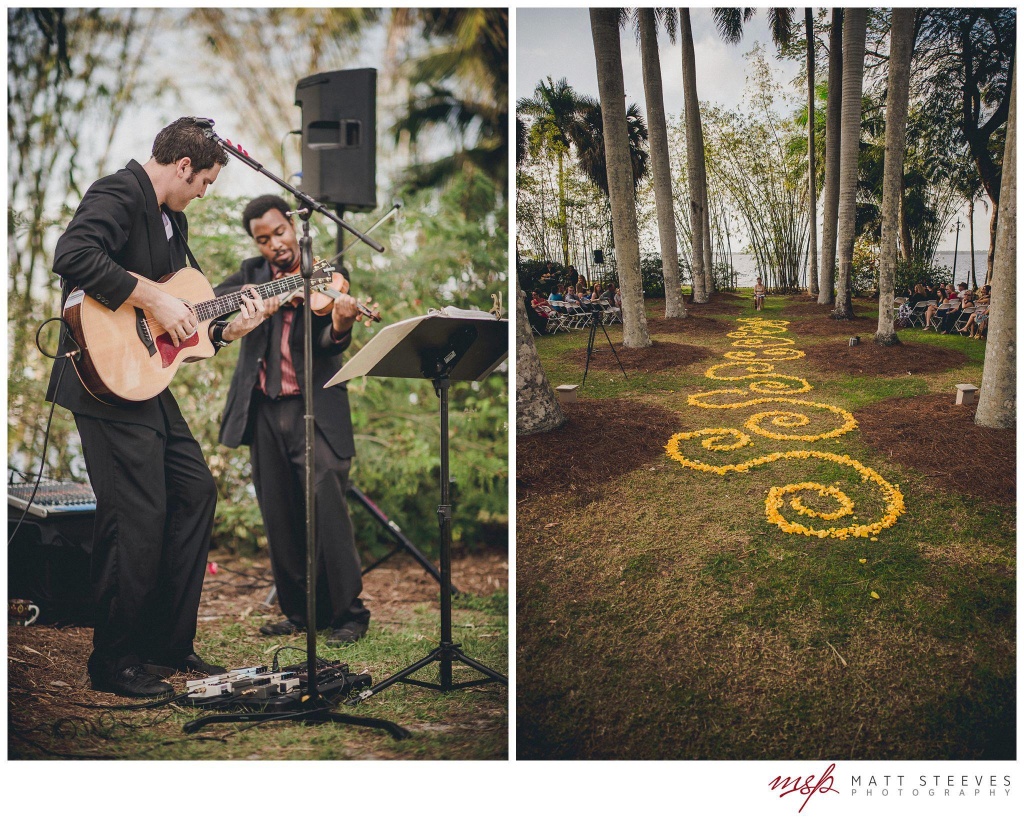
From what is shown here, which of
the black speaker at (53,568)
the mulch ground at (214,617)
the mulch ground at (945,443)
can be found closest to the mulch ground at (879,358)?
the mulch ground at (945,443)

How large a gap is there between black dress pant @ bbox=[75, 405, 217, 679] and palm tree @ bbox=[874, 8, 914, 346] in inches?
101

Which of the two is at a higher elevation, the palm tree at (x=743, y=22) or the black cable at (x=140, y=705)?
the palm tree at (x=743, y=22)

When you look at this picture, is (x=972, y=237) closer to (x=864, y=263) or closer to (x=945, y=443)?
(x=864, y=263)

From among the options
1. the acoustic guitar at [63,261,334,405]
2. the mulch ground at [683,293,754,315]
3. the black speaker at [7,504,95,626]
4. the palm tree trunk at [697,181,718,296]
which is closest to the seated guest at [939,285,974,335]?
the mulch ground at [683,293,754,315]

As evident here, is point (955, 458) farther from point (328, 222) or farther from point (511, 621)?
point (328, 222)

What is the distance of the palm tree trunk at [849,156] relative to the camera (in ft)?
8.57

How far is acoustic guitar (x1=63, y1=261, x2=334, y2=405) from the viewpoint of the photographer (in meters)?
2.54

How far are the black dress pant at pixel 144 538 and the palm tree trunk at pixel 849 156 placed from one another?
245cm

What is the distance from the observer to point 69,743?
268 cm

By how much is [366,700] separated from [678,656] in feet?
3.78

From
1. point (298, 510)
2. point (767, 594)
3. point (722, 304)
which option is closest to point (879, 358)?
point (722, 304)

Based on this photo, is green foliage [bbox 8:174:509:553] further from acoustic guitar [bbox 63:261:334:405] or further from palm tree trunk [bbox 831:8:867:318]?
palm tree trunk [bbox 831:8:867:318]

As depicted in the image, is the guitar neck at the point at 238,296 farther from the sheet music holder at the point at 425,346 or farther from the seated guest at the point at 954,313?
the seated guest at the point at 954,313

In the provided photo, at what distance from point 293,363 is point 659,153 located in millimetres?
1729
